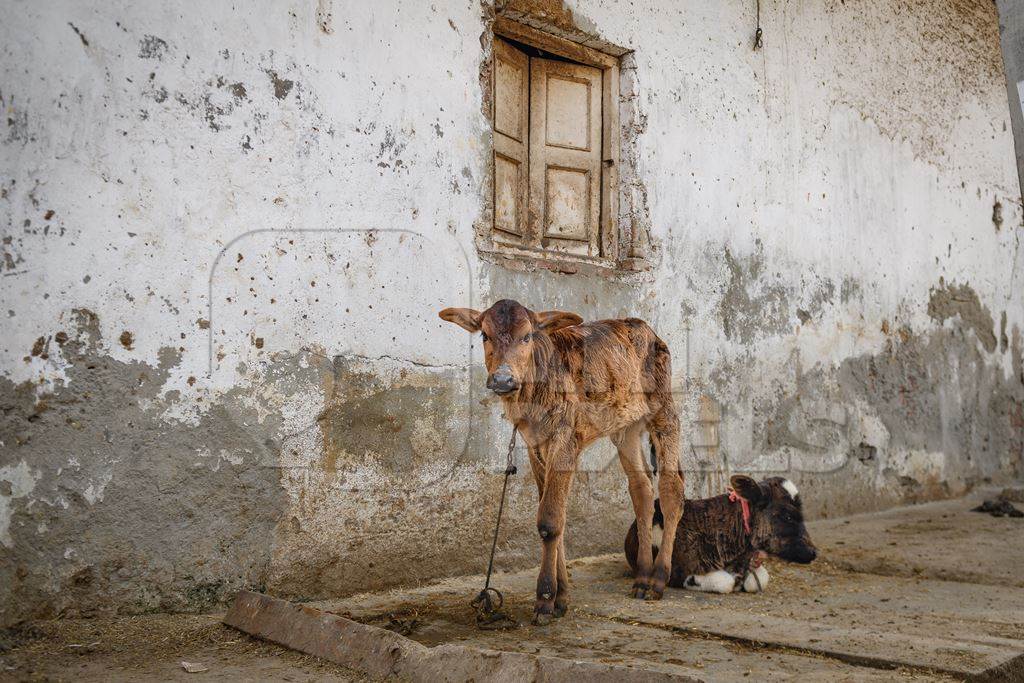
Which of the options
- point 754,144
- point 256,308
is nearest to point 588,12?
point 754,144

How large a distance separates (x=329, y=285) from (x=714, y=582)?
2.50 m

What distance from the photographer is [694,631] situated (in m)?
3.51

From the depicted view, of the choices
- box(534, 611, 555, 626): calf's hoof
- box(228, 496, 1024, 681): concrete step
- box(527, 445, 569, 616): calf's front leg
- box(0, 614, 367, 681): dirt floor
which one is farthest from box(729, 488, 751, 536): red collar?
box(0, 614, 367, 681): dirt floor

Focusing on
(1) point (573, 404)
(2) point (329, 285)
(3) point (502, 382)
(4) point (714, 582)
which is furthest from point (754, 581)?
(2) point (329, 285)

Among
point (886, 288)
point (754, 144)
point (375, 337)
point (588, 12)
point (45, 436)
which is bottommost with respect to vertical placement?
point (45, 436)

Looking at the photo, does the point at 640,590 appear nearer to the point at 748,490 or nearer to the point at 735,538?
the point at 735,538

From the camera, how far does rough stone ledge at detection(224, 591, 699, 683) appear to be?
99.3 inches

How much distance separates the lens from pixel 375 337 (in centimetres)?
433

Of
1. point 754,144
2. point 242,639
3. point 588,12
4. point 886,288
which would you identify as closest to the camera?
point 242,639

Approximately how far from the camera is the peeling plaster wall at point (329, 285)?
11.2 feet

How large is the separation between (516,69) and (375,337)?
2.14m

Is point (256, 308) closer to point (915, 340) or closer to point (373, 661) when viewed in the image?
point (373, 661)

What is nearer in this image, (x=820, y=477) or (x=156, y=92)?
(x=156, y=92)

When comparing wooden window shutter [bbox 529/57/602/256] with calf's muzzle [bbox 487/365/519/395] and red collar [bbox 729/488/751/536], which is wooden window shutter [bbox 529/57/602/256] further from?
calf's muzzle [bbox 487/365/519/395]
